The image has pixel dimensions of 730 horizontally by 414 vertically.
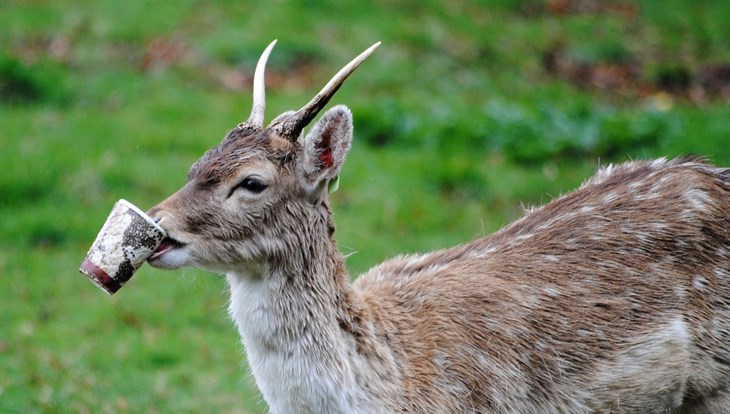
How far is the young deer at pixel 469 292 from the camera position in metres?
4.64

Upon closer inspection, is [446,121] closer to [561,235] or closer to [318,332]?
[561,235]

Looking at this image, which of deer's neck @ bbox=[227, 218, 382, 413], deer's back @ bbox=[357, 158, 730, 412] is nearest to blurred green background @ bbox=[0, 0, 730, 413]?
deer's back @ bbox=[357, 158, 730, 412]

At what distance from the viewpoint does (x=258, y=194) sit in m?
4.66

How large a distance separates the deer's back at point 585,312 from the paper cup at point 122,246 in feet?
3.60

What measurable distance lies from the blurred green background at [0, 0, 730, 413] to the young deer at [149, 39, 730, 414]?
1.80 metres

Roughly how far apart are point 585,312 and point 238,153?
174 cm

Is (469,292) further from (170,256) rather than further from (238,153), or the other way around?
(170,256)

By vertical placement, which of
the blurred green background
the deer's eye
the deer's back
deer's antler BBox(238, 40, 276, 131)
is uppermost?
the blurred green background

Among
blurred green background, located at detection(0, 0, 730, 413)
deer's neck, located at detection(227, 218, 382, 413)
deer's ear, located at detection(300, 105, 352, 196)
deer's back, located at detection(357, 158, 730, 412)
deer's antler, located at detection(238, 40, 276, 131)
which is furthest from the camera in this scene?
blurred green background, located at detection(0, 0, 730, 413)

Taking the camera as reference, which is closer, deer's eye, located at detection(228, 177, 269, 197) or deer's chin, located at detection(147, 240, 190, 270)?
deer's chin, located at detection(147, 240, 190, 270)

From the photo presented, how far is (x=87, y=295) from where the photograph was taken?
829 cm

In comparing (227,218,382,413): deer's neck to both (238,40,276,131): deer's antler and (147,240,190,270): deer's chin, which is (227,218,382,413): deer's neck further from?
(238,40,276,131): deer's antler

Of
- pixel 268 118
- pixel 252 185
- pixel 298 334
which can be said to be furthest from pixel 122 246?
pixel 268 118

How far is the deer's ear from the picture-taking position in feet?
15.5
